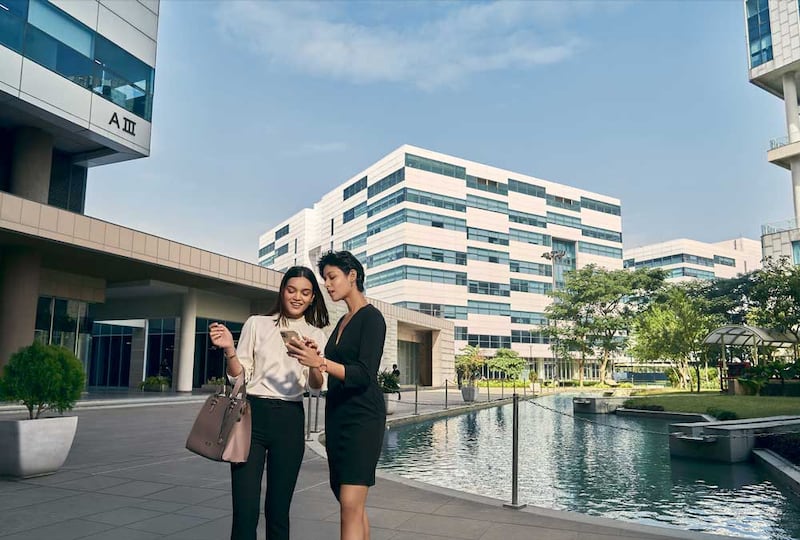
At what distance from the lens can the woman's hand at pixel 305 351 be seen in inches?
111

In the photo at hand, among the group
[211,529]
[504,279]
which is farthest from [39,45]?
[504,279]

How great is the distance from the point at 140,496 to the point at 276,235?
9635cm

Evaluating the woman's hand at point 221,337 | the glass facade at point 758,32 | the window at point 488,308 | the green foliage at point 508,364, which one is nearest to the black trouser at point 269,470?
the woman's hand at point 221,337

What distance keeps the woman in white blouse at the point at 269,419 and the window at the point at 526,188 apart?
68.7 metres

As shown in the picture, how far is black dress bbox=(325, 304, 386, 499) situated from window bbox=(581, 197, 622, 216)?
7881cm

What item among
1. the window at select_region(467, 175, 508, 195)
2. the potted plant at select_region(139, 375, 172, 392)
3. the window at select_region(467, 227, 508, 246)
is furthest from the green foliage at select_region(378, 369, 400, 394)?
the window at select_region(467, 175, 508, 195)

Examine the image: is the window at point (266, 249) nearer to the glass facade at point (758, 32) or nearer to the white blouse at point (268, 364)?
the glass facade at point (758, 32)

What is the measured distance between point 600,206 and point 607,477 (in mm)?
75613

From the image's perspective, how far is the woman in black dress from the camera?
3182 mm

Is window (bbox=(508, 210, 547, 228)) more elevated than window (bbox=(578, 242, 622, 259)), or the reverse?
window (bbox=(508, 210, 547, 228))

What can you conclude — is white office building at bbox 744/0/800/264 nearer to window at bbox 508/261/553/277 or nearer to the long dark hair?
window at bbox 508/261/553/277

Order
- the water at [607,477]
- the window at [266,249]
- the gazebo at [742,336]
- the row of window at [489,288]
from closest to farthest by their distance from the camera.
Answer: the water at [607,477] < the gazebo at [742,336] < the row of window at [489,288] < the window at [266,249]

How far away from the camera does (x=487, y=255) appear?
220 feet

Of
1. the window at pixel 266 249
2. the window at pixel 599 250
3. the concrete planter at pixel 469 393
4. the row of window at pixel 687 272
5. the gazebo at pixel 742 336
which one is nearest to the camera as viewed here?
the concrete planter at pixel 469 393
